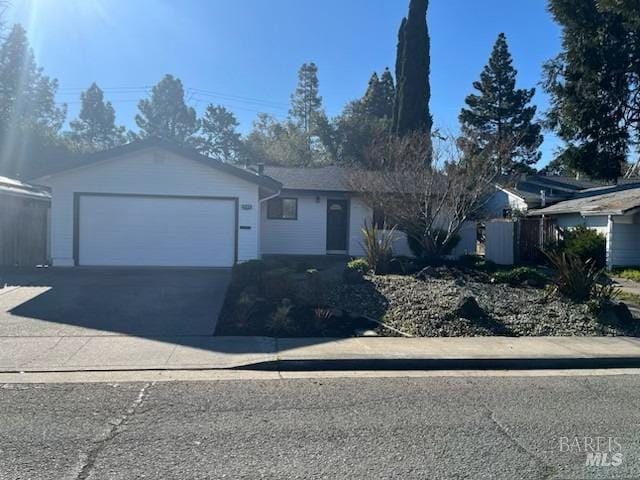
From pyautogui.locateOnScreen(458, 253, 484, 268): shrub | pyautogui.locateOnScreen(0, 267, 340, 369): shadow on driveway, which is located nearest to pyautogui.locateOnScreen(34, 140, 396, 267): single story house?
pyautogui.locateOnScreen(0, 267, 340, 369): shadow on driveway

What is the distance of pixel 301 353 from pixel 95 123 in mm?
57845

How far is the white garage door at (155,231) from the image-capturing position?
46.0 ft

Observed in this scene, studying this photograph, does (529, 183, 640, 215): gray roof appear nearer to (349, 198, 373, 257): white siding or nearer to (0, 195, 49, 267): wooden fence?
(349, 198, 373, 257): white siding

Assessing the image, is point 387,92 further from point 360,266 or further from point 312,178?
point 360,266

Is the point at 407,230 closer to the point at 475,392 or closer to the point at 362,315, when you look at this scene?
the point at 362,315

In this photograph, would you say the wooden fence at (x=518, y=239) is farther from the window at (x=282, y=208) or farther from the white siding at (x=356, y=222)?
the window at (x=282, y=208)

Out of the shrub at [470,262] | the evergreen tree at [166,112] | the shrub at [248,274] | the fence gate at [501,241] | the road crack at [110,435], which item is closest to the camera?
the road crack at [110,435]

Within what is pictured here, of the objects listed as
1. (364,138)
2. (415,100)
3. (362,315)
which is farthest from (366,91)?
(362,315)

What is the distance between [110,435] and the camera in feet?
13.2

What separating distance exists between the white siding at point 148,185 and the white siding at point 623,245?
13206mm

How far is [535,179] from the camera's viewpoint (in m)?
30.1

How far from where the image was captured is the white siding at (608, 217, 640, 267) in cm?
1727

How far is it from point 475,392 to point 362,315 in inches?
154

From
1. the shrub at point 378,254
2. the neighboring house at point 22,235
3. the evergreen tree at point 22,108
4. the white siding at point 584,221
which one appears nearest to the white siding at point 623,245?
the white siding at point 584,221
